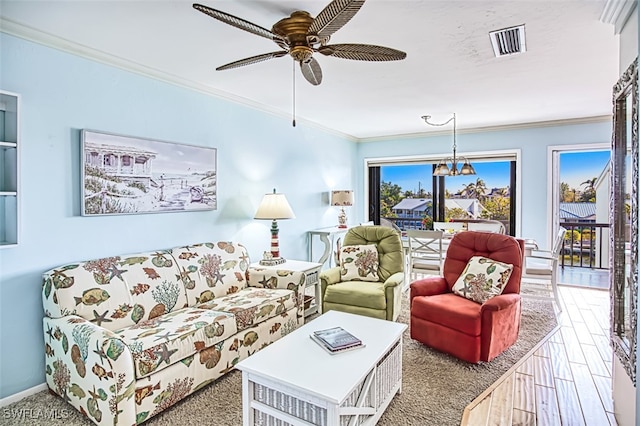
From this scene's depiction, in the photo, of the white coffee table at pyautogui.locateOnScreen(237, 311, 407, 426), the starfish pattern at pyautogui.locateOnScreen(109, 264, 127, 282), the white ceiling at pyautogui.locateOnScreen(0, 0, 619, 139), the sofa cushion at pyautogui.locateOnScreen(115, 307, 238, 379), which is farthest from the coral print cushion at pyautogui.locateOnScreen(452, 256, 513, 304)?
the starfish pattern at pyautogui.locateOnScreen(109, 264, 127, 282)

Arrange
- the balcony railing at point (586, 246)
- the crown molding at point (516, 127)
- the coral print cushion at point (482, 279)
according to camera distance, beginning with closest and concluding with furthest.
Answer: the coral print cushion at point (482, 279), the crown molding at point (516, 127), the balcony railing at point (586, 246)

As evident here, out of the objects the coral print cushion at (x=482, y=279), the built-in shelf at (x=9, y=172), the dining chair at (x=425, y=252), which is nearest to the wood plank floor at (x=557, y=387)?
the coral print cushion at (x=482, y=279)

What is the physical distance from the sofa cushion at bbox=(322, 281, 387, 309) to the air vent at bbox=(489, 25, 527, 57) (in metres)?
2.26

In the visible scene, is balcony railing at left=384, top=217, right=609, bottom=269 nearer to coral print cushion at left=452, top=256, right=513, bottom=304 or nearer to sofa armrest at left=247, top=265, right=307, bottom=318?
coral print cushion at left=452, top=256, right=513, bottom=304

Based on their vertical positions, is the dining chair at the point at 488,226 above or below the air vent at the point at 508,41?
below

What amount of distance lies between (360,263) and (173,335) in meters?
2.09

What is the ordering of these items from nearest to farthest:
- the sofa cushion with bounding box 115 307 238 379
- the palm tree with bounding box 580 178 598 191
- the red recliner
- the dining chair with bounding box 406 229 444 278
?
1. the sofa cushion with bounding box 115 307 238 379
2. the red recliner
3. the dining chair with bounding box 406 229 444 278
4. the palm tree with bounding box 580 178 598 191

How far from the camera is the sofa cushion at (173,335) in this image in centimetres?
211

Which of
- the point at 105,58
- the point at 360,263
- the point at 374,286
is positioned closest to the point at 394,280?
the point at 374,286

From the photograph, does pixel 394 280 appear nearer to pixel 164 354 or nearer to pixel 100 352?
pixel 164 354

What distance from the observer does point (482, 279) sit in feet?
10.2

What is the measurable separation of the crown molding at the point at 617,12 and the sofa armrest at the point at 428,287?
224 cm

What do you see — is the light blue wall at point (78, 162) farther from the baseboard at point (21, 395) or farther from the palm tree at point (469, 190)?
the palm tree at point (469, 190)

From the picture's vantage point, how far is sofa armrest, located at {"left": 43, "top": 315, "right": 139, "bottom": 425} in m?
1.95
